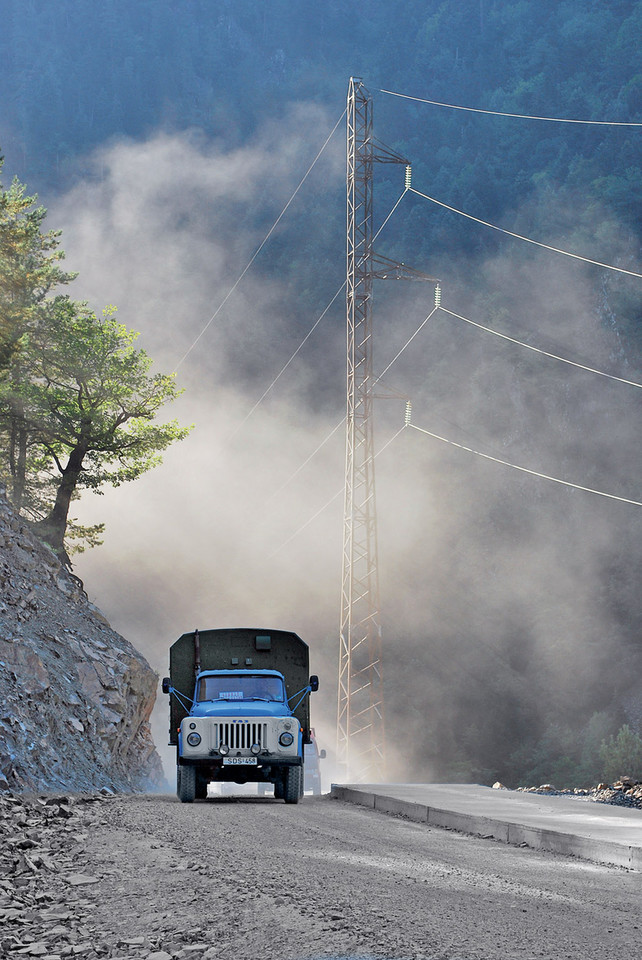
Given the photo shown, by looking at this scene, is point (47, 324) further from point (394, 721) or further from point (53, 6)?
point (53, 6)

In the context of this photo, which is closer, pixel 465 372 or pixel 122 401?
pixel 122 401

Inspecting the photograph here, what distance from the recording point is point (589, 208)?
402 feet

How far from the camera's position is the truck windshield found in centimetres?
1922

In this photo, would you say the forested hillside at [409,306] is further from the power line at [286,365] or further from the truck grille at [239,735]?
the truck grille at [239,735]

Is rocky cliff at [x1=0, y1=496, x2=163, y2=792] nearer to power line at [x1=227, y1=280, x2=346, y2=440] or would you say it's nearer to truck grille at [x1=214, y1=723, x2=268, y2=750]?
truck grille at [x1=214, y1=723, x2=268, y2=750]

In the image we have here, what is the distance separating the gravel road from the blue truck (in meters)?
5.12

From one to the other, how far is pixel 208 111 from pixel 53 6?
147 ft

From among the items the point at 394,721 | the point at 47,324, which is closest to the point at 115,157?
the point at 394,721

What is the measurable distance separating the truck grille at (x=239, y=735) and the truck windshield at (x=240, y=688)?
0.97 meters

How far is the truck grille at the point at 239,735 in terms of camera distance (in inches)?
714

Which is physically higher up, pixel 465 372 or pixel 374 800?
pixel 465 372

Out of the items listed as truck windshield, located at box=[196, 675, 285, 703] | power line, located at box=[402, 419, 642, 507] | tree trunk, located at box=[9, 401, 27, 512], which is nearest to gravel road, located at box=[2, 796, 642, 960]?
truck windshield, located at box=[196, 675, 285, 703]

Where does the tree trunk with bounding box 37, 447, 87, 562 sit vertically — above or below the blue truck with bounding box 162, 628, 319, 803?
above

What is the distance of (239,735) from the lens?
715 inches
